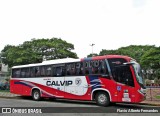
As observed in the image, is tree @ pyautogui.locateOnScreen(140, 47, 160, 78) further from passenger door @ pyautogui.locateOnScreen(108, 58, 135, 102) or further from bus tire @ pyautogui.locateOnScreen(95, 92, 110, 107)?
passenger door @ pyautogui.locateOnScreen(108, 58, 135, 102)

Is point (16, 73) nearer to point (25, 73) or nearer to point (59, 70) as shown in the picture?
point (25, 73)

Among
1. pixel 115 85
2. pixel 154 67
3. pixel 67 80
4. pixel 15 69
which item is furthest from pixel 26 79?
pixel 154 67

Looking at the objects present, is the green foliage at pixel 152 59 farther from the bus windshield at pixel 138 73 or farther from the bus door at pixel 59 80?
the bus windshield at pixel 138 73

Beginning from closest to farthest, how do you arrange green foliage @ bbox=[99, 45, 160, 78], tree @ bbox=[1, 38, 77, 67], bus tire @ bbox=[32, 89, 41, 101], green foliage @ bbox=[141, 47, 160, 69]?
1. bus tire @ bbox=[32, 89, 41, 101]
2. tree @ bbox=[1, 38, 77, 67]
3. green foliage @ bbox=[141, 47, 160, 69]
4. green foliage @ bbox=[99, 45, 160, 78]

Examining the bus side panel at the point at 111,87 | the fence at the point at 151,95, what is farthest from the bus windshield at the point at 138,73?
the fence at the point at 151,95

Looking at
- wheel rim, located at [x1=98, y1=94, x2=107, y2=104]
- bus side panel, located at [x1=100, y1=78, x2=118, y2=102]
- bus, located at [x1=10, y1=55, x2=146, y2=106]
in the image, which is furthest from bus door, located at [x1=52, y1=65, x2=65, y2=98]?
bus side panel, located at [x1=100, y1=78, x2=118, y2=102]

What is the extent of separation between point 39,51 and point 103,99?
87.4 ft

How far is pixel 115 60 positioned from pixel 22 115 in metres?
6.60

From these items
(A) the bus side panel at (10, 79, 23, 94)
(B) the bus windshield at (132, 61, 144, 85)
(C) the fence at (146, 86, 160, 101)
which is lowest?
(C) the fence at (146, 86, 160, 101)

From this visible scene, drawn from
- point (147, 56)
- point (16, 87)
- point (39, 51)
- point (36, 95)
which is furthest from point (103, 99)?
point (147, 56)

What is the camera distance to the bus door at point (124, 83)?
13.6 metres

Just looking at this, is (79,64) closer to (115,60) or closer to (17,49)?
(115,60)

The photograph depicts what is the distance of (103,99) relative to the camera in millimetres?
14562

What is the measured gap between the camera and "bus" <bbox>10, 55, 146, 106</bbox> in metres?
13.8
